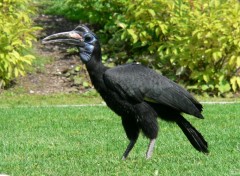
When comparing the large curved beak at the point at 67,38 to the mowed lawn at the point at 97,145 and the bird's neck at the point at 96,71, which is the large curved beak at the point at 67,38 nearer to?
the bird's neck at the point at 96,71

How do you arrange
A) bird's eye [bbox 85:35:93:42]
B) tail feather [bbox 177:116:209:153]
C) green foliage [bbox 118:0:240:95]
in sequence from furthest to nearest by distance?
green foliage [bbox 118:0:240:95] → tail feather [bbox 177:116:209:153] → bird's eye [bbox 85:35:93:42]

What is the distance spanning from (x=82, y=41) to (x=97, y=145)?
1779 millimetres

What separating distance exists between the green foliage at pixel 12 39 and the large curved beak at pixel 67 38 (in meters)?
7.13

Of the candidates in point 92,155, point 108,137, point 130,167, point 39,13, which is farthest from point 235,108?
point 39,13

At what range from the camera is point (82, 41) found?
761cm

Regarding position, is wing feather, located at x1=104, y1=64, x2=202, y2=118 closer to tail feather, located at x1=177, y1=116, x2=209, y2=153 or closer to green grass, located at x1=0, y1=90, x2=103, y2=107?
tail feather, located at x1=177, y1=116, x2=209, y2=153

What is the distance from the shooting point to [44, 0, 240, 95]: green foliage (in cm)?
1452

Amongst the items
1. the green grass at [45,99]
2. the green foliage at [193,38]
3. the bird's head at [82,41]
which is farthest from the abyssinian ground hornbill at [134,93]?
the green foliage at [193,38]

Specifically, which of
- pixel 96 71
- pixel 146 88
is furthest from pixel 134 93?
pixel 96 71

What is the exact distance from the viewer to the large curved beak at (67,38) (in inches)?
296

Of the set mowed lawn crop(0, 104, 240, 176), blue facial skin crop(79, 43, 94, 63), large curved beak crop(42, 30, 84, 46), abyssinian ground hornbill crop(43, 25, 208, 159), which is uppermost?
large curved beak crop(42, 30, 84, 46)

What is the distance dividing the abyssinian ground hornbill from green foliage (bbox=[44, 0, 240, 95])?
6815 mm

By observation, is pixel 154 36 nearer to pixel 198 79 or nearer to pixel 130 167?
pixel 198 79

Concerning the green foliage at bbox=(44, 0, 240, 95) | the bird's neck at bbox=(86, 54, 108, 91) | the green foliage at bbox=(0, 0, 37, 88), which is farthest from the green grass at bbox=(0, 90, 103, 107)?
the bird's neck at bbox=(86, 54, 108, 91)
